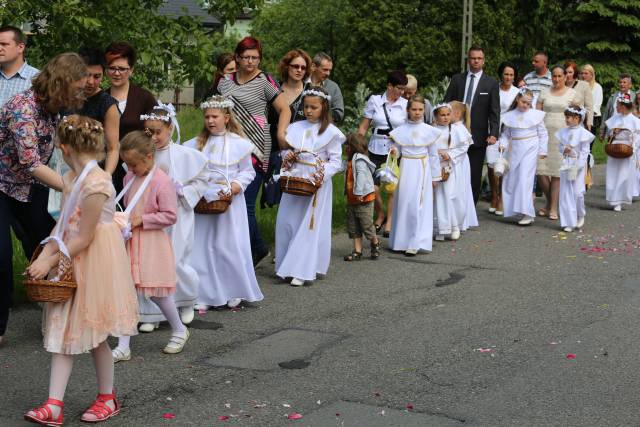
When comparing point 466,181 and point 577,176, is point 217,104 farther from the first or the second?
point 577,176

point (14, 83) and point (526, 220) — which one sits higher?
point (14, 83)

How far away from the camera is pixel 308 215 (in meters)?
10.5

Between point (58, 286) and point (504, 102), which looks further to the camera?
point (504, 102)

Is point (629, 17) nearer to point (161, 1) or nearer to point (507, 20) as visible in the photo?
point (507, 20)

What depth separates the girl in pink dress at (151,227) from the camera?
7562 millimetres

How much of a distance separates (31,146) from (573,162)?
9.19 meters

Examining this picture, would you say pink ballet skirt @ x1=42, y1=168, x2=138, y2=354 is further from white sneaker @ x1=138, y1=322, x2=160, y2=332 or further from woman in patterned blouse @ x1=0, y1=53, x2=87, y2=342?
white sneaker @ x1=138, y1=322, x2=160, y2=332

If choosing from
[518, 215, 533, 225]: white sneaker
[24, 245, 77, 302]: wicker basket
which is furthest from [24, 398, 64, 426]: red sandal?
[518, 215, 533, 225]: white sneaker

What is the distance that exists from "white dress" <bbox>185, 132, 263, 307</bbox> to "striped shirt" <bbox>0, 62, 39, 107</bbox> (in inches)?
65.7

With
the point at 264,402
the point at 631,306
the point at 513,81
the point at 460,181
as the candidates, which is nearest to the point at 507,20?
the point at 513,81

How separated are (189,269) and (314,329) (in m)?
1.03

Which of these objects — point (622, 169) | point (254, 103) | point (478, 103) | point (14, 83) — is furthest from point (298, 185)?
point (622, 169)

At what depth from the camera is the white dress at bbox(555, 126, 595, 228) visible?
1458 centimetres

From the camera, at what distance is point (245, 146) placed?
9383mm
